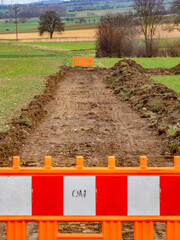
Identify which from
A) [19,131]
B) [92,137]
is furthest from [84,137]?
[19,131]

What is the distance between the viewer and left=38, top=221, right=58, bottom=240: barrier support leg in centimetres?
470

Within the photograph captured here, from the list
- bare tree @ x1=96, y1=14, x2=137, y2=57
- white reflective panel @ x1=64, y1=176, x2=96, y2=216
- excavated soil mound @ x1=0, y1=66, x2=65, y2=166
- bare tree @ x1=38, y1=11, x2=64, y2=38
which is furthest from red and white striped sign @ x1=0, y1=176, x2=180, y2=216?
bare tree @ x1=38, y1=11, x2=64, y2=38

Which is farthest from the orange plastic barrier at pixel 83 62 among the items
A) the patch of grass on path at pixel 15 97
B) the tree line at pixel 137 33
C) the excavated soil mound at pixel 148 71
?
the tree line at pixel 137 33

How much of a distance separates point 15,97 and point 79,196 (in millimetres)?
16078

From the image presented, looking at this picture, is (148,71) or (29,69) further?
(29,69)

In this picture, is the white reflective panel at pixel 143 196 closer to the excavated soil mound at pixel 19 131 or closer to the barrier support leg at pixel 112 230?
the barrier support leg at pixel 112 230

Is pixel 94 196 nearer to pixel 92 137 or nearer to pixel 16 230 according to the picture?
pixel 16 230

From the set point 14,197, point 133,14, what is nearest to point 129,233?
point 14,197

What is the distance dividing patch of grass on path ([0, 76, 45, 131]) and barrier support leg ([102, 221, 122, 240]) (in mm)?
8175

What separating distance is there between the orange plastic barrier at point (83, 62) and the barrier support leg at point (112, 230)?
38.0 metres

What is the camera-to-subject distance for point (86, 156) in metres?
9.88

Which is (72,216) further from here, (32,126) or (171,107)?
(171,107)

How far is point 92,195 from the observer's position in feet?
15.1

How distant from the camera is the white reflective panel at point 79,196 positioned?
180 inches
